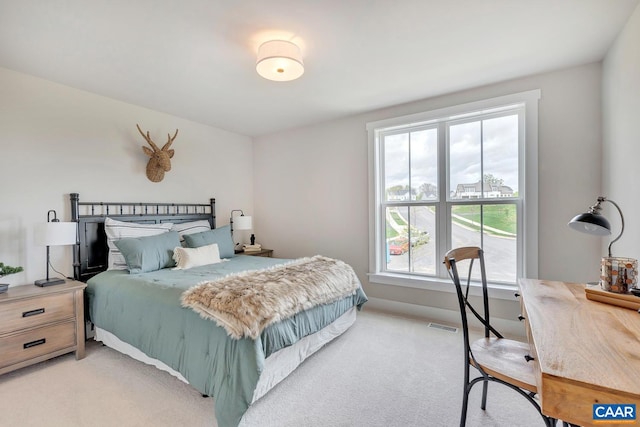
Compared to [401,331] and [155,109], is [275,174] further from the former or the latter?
[401,331]

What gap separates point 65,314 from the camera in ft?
7.89

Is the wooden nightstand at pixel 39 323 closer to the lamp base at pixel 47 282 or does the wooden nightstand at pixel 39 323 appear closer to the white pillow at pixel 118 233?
the lamp base at pixel 47 282

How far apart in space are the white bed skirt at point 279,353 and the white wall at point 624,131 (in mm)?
2320

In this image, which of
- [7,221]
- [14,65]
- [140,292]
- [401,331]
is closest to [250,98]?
[14,65]

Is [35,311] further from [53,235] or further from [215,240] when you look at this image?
[215,240]

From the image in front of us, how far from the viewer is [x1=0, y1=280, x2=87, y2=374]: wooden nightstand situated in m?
2.12

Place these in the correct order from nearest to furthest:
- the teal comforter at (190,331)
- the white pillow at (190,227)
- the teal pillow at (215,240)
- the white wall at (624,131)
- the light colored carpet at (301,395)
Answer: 1. the teal comforter at (190,331)
2. the light colored carpet at (301,395)
3. the white wall at (624,131)
4. the teal pillow at (215,240)
5. the white pillow at (190,227)

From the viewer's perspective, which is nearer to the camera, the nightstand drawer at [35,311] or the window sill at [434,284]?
the nightstand drawer at [35,311]

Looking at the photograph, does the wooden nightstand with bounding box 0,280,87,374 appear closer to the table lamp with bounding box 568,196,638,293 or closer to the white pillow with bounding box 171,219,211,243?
the white pillow with bounding box 171,219,211,243

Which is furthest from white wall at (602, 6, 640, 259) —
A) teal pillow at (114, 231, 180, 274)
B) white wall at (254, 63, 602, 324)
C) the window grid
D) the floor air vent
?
teal pillow at (114, 231, 180, 274)

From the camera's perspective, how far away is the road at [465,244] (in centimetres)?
295

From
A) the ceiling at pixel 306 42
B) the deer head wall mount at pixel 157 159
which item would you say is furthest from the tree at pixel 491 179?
the deer head wall mount at pixel 157 159

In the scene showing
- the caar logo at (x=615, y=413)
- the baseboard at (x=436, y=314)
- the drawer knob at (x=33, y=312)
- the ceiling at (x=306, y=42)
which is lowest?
the baseboard at (x=436, y=314)

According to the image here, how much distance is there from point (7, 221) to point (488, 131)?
15.5ft
